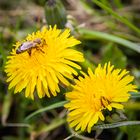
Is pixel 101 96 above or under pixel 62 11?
under

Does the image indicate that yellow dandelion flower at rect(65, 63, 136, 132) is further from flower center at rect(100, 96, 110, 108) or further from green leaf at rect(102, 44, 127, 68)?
green leaf at rect(102, 44, 127, 68)

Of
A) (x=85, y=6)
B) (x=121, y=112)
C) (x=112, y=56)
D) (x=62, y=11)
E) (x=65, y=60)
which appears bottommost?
(x=121, y=112)

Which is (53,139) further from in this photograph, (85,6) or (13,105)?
(85,6)

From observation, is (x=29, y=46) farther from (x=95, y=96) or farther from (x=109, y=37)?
(x=109, y=37)

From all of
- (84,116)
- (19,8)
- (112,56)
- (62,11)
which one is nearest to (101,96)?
(84,116)

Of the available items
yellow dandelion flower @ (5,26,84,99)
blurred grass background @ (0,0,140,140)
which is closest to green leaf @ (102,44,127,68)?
blurred grass background @ (0,0,140,140)
